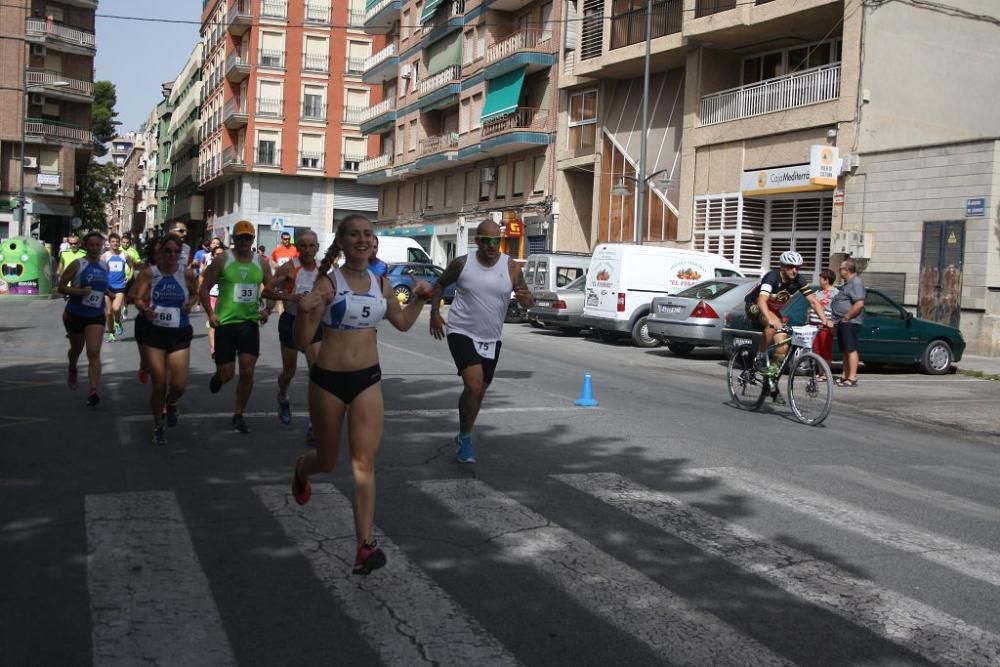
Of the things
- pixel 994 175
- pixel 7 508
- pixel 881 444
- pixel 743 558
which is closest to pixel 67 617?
pixel 7 508

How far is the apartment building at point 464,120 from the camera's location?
128ft

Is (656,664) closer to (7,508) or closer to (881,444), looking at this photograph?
(7,508)

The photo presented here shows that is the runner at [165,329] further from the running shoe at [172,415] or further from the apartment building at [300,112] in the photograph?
the apartment building at [300,112]

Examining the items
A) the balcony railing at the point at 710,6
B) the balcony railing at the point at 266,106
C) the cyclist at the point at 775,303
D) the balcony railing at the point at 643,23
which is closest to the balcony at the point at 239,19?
the balcony railing at the point at 266,106

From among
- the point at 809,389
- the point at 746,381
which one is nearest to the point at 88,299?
the point at 746,381

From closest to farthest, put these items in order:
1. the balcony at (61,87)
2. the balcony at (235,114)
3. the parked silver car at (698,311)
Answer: the parked silver car at (698,311) → the balcony at (61,87) → the balcony at (235,114)

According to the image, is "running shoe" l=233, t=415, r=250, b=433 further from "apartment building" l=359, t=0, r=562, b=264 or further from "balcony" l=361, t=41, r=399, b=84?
"balcony" l=361, t=41, r=399, b=84

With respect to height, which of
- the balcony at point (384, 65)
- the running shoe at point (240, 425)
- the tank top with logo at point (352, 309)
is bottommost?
the running shoe at point (240, 425)

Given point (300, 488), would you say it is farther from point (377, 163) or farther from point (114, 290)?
point (377, 163)

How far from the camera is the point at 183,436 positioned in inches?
351

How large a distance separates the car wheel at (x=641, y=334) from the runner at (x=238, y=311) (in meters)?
13.1

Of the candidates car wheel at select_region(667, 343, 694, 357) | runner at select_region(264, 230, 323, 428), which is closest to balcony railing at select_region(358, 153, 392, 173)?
car wheel at select_region(667, 343, 694, 357)

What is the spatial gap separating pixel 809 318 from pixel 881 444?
15.3 ft

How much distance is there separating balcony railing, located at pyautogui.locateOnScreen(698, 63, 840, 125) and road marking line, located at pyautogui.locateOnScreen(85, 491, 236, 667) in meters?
21.9
